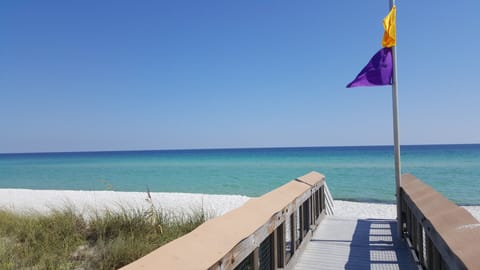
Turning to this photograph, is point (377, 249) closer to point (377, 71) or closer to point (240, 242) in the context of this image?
point (377, 71)

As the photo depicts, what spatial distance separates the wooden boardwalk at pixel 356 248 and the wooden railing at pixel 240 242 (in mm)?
316

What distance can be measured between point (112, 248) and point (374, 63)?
14.6 feet

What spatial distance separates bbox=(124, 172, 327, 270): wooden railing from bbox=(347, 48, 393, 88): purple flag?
2067 mm

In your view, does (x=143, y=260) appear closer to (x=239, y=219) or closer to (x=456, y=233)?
(x=239, y=219)

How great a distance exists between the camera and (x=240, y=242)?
6.23 feet

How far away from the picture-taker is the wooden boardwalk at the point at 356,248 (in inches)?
149

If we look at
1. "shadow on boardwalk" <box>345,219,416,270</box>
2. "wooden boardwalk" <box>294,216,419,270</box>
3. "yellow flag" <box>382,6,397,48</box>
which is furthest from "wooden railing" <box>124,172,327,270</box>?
"yellow flag" <box>382,6,397,48</box>

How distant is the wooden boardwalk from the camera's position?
378 centimetres

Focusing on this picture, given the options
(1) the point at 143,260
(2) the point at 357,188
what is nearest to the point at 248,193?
(2) the point at 357,188

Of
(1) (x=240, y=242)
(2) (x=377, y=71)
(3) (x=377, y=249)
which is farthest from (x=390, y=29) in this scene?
(1) (x=240, y=242)

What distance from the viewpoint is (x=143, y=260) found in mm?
1441

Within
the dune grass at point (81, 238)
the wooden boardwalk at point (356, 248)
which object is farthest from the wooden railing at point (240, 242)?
the dune grass at point (81, 238)

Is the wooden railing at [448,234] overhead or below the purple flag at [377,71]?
below

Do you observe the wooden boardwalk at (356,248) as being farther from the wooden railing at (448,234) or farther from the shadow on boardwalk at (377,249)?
the wooden railing at (448,234)
